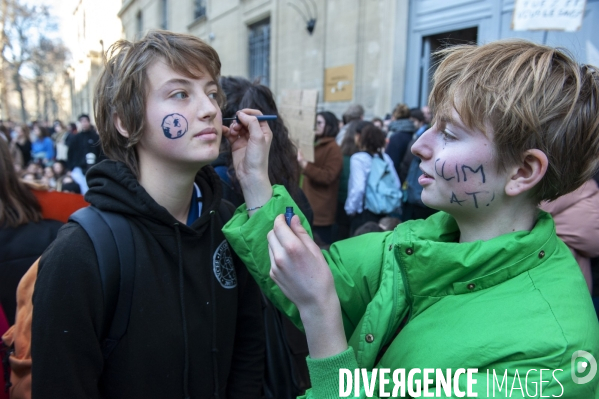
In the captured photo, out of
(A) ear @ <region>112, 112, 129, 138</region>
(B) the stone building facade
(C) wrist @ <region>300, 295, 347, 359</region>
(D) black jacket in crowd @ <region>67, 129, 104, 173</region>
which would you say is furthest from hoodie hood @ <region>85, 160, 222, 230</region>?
(D) black jacket in crowd @ <region>67, 129, 104, 173</region>

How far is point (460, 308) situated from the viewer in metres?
0.99

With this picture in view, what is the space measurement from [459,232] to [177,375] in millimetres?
918

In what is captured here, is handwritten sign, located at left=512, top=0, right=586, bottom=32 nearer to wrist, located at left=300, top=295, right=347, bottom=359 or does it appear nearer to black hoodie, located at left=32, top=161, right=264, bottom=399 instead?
black hoodie, located at left=32, top=161, right=264, bottom=399

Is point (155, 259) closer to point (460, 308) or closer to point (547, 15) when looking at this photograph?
point (460, 308)

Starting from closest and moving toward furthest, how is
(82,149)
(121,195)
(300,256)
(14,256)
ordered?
(300,256) → (121,195) → (14,256) → (82,149)

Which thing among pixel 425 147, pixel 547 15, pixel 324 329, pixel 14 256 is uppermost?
pixel 547 15

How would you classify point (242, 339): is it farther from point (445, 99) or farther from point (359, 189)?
point (359, 189)

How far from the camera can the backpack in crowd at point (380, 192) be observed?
4.20 metres

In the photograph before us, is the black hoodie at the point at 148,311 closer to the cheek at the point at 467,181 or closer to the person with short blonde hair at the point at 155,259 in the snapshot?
the person with short blonde hair at the point at 155,259

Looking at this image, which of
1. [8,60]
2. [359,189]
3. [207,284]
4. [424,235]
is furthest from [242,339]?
[8,60]

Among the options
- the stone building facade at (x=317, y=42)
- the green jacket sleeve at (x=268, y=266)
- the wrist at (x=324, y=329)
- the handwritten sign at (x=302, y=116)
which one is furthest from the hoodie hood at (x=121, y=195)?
the stone building facade at (x=317, y=42)

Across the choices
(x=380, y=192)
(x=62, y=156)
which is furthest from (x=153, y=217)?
(x=62, y=156)

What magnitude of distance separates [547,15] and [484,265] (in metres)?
3.10

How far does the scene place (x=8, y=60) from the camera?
67.1 feet
